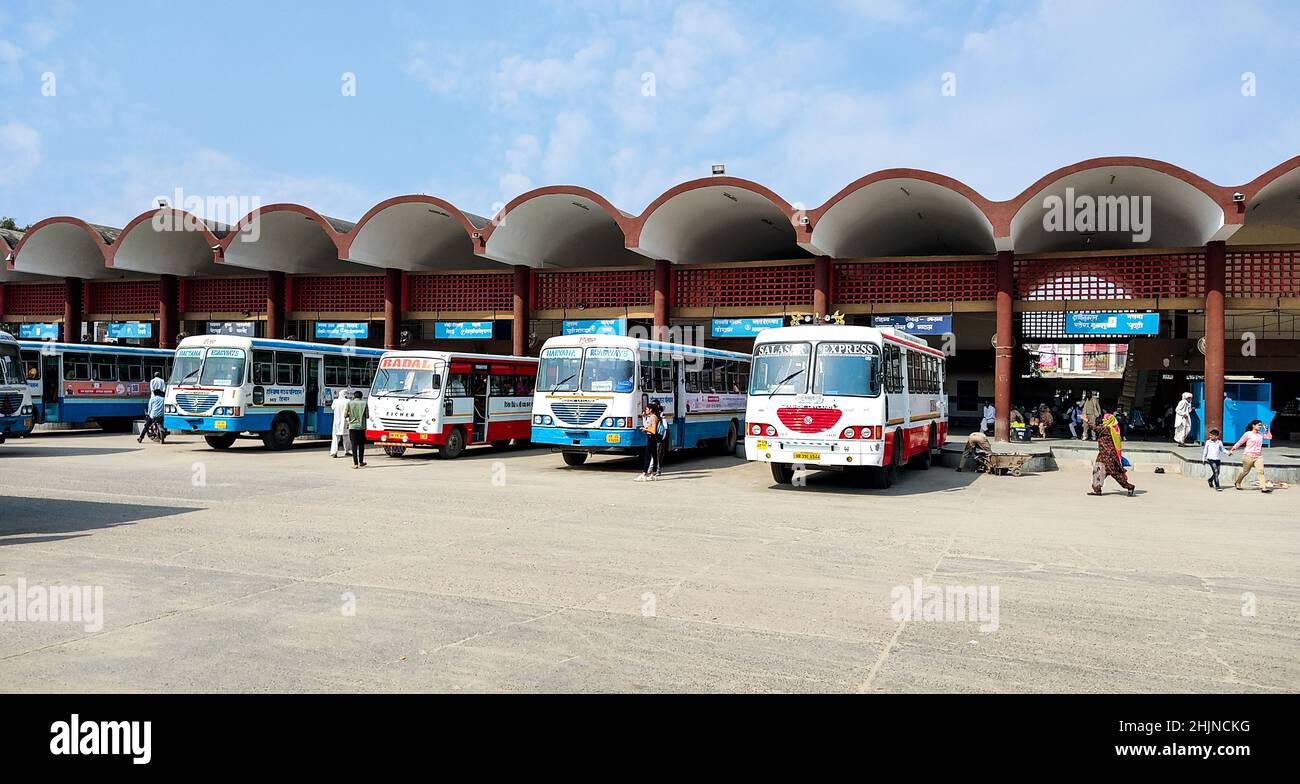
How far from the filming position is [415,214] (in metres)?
28.2

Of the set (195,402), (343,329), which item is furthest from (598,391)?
(343,329)

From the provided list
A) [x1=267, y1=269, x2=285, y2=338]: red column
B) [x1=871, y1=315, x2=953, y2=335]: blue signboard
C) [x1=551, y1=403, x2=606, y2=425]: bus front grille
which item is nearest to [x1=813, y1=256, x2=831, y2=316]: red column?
[x1=871, y1=315, x2=953, y2=335]: blue signboard

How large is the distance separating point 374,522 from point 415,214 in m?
19.4

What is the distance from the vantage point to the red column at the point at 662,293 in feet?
86.7

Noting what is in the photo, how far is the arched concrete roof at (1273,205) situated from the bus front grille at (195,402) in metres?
23.4

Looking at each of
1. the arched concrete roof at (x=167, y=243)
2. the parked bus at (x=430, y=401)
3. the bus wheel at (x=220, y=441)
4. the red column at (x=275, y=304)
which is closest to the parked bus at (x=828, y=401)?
the parked bus at (x=430, y=401)

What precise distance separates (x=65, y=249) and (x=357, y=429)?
22.3 m

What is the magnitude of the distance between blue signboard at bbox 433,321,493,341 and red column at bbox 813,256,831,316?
394 inches

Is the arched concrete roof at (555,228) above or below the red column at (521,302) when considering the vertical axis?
above

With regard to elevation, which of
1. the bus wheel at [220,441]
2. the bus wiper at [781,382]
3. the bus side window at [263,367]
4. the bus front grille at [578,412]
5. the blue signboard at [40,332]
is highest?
the blue signboard at [40,332]

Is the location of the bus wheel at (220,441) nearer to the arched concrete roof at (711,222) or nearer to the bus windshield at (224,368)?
the bus windshield at (224,368)

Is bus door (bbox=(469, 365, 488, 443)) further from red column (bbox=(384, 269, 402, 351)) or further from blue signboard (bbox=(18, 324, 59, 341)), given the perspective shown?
blue signboard (bbox=(18, 324, 59, 341))
